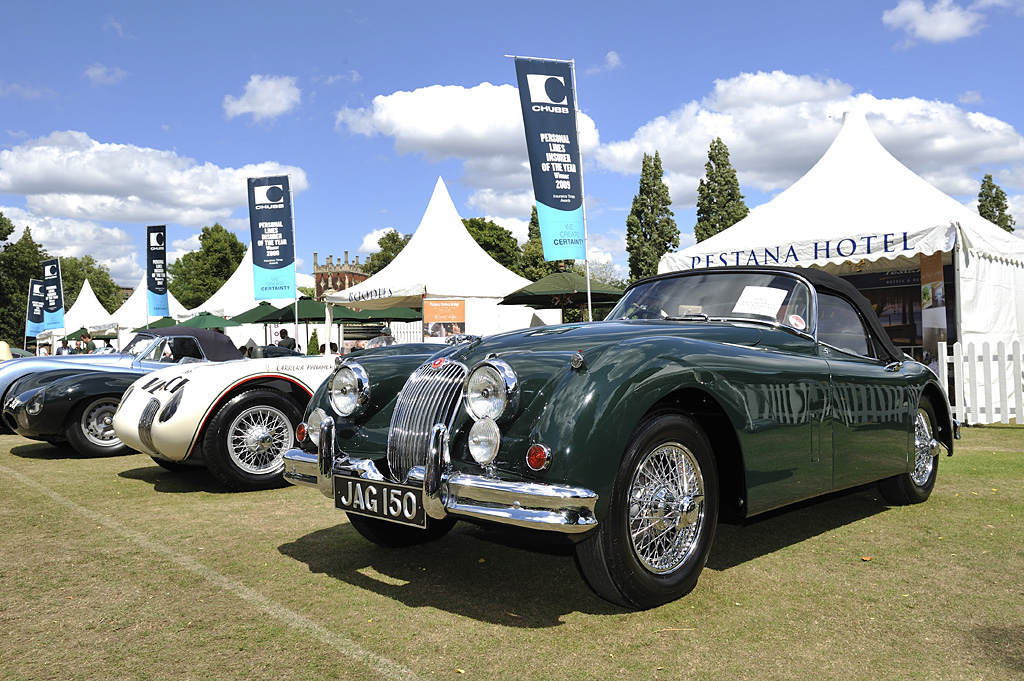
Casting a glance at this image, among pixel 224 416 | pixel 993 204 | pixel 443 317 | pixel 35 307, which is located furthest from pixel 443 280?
pixel 993 204

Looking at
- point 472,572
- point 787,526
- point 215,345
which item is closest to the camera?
point 472,572

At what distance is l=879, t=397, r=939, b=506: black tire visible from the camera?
525cm

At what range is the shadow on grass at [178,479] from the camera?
667 cm

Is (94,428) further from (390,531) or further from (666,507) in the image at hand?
(666,507)

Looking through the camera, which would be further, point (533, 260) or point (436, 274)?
point (533, 260)

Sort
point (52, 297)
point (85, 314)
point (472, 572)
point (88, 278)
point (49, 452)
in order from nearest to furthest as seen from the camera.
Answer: point (472, 572), point (49, 452), point (52, 297), point (85, 314), point (88, 278)

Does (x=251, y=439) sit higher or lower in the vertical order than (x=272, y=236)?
lower

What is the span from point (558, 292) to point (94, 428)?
857cm

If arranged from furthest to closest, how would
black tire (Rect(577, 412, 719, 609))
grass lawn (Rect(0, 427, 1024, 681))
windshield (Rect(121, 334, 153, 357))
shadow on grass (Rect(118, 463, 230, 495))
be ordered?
windshield (Rect(121, 334, 153, 357)) → shadow on grass (Rect(118, 463, 230, 495)) → black tire (Rect(577, 412, 719, 609)) → grass lawn (Rect(0, 427, 1024, 681))

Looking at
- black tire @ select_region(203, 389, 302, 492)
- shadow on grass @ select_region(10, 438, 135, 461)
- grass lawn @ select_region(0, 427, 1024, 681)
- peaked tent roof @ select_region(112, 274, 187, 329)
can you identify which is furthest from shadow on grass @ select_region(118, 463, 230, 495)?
peaked tent roof @ select_region(112, 274, 187, 329)

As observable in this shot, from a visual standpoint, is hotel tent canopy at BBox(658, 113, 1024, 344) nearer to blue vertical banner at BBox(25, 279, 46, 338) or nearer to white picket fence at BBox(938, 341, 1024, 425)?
white picket fence at BBox(938, 341, 1024, 425)

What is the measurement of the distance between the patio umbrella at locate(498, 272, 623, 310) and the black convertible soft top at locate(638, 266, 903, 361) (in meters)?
9.71

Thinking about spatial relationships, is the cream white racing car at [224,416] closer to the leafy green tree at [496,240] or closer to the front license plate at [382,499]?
the front license plate at [382,499]

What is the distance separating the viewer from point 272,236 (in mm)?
15000
